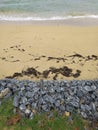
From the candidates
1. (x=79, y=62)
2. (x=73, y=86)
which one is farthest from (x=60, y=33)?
(x=73, y=86)

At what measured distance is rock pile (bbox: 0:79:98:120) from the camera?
23.7ft

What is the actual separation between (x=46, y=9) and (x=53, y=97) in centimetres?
1164

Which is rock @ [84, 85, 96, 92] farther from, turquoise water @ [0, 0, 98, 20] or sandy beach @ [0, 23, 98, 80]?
turquoise water @ [0, 0, 98, 20]

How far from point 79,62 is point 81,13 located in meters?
7.72

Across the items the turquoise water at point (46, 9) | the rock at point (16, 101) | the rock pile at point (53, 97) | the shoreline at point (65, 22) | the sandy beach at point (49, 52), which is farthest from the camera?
the turquoise water at point (46, 9)

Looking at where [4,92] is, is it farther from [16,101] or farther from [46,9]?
[46,9]

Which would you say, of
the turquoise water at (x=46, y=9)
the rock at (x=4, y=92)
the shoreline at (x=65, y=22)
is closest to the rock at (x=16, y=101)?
the rock at (x=4, y=92)

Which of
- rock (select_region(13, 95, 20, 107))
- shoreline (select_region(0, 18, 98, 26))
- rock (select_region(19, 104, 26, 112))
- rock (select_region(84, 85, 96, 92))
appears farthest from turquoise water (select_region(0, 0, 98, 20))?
rock (select_region(19, 104, 26, 112))

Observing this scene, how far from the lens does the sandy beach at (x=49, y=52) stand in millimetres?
9680

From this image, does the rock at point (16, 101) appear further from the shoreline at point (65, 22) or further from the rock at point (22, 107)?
the shoreline at point (65, 22)

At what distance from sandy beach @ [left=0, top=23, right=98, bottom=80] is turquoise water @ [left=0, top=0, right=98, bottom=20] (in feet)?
9.70

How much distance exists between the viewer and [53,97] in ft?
24.4

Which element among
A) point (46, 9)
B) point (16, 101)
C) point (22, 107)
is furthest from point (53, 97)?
point (46, 9)

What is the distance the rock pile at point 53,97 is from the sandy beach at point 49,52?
1.55m
